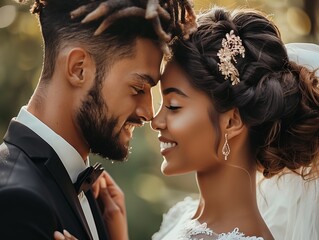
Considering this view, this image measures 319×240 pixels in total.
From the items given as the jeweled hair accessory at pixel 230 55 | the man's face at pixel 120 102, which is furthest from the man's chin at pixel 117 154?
the jeweled hair accessory at pixel 230 55

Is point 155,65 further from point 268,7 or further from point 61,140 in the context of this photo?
point 268,7

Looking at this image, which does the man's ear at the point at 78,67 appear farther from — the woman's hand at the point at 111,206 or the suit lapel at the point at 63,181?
the woman's hand at the point at 111,206

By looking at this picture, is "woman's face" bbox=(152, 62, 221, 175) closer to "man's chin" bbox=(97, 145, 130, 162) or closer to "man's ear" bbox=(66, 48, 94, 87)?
"man's chin" bbox=(97, 145, 130, 162)

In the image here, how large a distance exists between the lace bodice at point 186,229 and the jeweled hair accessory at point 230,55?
33.2 inches

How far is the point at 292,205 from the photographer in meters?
5.30

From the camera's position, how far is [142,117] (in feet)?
15.1

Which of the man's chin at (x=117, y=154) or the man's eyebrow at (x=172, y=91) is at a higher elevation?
the man's eyebrow at (x=172, y=91)

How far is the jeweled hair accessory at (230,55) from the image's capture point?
180 inches

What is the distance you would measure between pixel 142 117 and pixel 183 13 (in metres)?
0.62

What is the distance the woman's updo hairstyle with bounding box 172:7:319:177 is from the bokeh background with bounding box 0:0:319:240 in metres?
3.11

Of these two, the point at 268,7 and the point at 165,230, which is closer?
the point at 165,230

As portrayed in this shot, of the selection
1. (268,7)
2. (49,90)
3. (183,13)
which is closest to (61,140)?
(49,90)

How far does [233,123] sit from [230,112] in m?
0.07

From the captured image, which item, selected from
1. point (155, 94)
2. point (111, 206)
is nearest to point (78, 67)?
point (111, 206)
